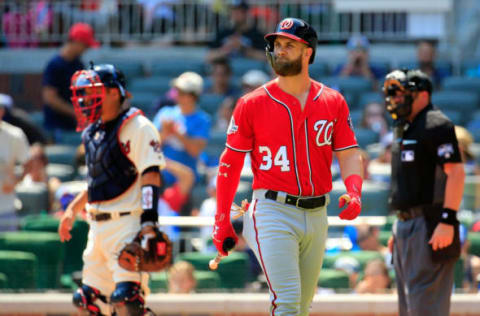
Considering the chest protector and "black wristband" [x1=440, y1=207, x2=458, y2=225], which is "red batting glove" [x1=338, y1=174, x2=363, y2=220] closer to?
"black wristband" [x1=440, y1=207, x2=458, y2=225]

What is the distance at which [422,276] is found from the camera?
5.32m

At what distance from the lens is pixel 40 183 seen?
926cm

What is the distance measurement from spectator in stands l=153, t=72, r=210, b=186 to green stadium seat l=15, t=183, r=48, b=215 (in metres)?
1.24

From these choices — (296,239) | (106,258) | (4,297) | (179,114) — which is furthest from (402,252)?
(179,114)

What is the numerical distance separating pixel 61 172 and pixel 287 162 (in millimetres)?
5510

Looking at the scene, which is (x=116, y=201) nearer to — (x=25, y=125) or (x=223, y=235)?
(x=223, y=235)

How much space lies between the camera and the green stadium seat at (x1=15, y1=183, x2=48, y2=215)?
29.5 ft

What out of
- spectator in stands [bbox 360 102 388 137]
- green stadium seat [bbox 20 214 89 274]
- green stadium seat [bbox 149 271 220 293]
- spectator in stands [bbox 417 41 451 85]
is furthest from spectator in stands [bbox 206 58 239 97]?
green stadium seat [bbox 149 271 220 293]

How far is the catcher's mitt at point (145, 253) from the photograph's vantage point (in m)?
5.25

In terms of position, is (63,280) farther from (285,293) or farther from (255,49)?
(255,49)

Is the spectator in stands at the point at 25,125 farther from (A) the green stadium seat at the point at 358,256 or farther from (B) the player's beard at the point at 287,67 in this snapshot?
(B) the player's beard at the point at 287,67

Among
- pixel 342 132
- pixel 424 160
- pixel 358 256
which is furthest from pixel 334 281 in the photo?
pixel 342 132

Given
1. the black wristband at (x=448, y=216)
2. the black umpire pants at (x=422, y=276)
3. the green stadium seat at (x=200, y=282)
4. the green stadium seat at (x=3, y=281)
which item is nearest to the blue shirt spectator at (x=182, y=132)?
the green stadium seat at (x=200, y=282)

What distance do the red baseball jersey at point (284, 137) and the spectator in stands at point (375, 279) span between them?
2123 millimetres
